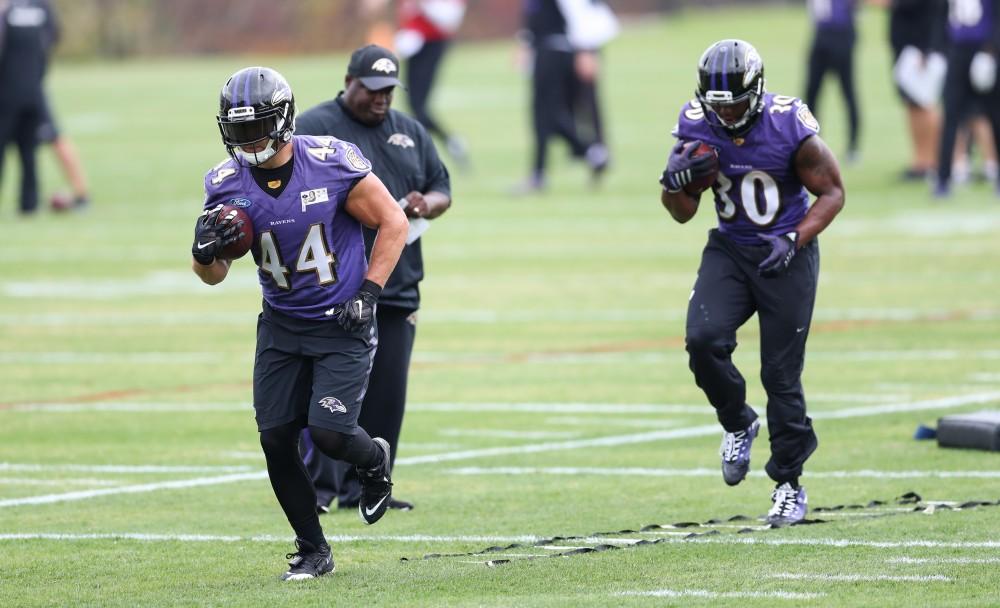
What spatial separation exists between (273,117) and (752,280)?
2285 mm

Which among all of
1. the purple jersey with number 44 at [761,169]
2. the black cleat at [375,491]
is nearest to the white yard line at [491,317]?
the purple jersey with number 44 at [761,169]

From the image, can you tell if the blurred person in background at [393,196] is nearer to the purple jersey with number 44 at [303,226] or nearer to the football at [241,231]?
the purple jersey with number 44 at [303,226]

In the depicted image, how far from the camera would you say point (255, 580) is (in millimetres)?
7184

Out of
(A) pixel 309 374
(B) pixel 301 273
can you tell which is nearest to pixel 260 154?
(B) pixel 301 273

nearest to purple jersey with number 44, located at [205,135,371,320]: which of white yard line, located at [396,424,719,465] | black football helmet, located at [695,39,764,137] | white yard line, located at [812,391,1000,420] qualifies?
black football helmet, located at [695,39,764,137]

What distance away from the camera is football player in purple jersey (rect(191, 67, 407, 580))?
23.6 ft

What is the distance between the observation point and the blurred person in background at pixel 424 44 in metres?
22.2

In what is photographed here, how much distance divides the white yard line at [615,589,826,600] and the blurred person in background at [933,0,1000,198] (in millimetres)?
13220

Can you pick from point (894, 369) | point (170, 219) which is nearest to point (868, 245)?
point (894, 369)

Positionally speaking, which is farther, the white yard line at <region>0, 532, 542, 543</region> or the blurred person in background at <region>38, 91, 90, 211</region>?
the blurred person in background at <region>38, 91, 90, 211</region>

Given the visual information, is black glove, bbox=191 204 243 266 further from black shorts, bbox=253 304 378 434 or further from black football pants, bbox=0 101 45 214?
black football pants, bbox=0 101 45 214

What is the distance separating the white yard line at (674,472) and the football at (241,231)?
2649 millimetres

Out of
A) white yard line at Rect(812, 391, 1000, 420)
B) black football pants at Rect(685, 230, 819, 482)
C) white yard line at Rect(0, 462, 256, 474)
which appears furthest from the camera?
white yard line at Rect(812, 391, 1000, 420)

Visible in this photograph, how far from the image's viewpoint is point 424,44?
2245 centimetres
